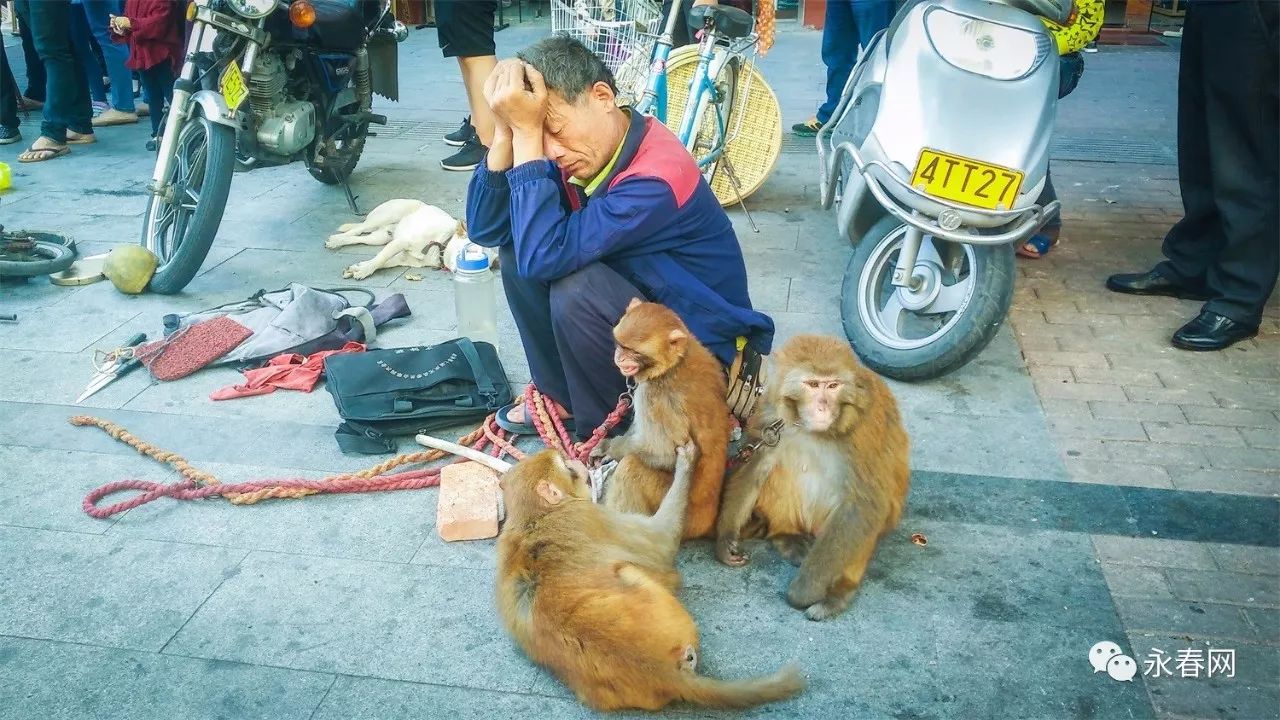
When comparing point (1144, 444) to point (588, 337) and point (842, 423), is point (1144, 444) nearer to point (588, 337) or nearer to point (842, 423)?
point (842, 423)

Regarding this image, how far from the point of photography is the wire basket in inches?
225

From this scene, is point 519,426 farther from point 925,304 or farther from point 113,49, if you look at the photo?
point 113,49

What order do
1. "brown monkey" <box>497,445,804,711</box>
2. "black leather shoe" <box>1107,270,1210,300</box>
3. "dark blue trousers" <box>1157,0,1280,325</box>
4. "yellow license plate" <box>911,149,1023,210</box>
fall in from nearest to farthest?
"brown monkey" <box>497,445,804,711</box> < "yellow license plate" <box>911,149,1023,210</box> < "dark blue trousers" <box>1157,0,1280,325</box> < "black leather shoe" <box>1107,270,1210,300</box>

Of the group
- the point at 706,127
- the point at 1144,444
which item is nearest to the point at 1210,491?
the point at 1144,444

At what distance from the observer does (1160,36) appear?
36.7ft

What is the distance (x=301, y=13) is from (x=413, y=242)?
1.29 m

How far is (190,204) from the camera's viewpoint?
5.12 metres

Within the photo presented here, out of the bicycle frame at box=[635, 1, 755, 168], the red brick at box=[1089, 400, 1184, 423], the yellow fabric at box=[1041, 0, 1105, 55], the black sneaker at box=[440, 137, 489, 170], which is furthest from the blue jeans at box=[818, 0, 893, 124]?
the red brick at box=[1089, 400, 1184, 423]

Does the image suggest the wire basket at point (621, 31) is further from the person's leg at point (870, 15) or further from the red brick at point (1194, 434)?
→ the red brick at point (1194, 434)

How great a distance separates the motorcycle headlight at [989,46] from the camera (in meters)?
3.89

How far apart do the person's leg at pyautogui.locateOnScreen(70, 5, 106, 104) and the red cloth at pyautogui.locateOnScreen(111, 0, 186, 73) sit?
0.60 meters

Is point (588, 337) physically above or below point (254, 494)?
above

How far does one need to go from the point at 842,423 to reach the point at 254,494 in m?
1.83

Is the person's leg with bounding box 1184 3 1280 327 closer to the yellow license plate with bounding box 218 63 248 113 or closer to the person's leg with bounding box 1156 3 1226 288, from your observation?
the person's leg with bounding box 1156 3 1226 288
